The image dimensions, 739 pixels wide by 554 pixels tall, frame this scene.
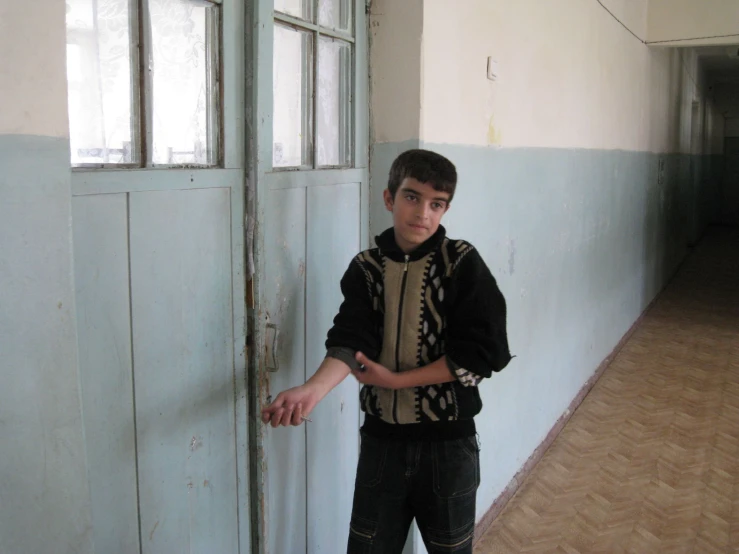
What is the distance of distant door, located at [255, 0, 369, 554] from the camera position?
172 centimetres

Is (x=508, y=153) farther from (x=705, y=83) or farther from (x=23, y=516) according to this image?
(x=705, y=83)

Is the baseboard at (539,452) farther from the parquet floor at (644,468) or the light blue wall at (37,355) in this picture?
the light blue wall at (37,355)

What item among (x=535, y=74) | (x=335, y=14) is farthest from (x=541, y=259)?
(x=335, y=14)

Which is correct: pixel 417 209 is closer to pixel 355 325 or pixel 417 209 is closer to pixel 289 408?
pixel 355 325

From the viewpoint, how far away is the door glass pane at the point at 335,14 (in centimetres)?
190

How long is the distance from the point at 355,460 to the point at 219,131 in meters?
1.13

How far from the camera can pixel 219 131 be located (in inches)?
61.4

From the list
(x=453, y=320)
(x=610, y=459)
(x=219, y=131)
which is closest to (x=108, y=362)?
(x=219, y=131)

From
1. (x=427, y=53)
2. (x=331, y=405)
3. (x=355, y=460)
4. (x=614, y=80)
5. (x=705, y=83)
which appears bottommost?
(x=355, y=460)

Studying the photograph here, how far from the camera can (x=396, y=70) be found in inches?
83.2

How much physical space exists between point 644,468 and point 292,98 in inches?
105

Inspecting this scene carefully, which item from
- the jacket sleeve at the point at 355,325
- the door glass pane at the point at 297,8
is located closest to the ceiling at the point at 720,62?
the door glass pane at the point at 297,8

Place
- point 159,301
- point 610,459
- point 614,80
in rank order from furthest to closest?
point 614,80
point 610,459
point 159,301

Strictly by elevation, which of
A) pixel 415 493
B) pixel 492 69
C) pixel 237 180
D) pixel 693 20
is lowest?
pixel 415 493
